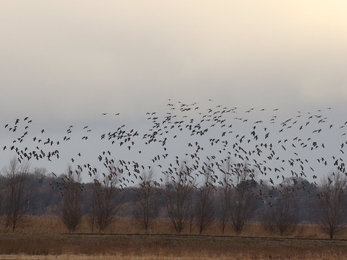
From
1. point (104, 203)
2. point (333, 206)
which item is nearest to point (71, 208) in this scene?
point (104, 203)

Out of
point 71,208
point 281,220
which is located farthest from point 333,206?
point 71,208

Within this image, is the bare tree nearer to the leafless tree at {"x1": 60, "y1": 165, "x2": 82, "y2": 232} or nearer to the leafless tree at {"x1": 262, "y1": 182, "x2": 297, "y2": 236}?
the leafless tree at {"x1": 262, "y1": 182, "x2": 297, "y2": 236}

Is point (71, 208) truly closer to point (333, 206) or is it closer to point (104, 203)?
point (104, 203)

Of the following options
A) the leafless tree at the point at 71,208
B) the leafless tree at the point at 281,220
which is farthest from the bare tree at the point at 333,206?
the leafless tree at the point at 71,208

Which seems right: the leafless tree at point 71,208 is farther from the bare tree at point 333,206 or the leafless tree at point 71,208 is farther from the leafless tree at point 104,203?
the bare tree at point 333,206

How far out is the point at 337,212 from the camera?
84.4m

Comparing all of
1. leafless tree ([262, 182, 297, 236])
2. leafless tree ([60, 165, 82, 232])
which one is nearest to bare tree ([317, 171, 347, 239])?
leafless tree ([262, 182, 297, 236])

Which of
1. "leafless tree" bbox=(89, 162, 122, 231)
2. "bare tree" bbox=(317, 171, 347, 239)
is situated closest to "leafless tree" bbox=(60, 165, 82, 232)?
"leafless tree" bbox=(89, 162, 122, 231)

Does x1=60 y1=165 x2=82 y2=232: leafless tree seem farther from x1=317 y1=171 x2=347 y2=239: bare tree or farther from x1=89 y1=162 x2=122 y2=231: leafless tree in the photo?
x1=317 y1=171 x2=347 y2=239: bare tree

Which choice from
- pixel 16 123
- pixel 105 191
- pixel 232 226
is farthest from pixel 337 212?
pixel 16 123

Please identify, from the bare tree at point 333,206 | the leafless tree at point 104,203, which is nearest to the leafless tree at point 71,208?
the leafless tree at point 104,203

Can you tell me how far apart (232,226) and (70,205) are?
24.3 m

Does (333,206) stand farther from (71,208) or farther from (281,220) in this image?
(71,208)

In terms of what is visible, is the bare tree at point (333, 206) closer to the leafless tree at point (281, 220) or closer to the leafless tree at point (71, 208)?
the leafless tree at point (281, 220)
